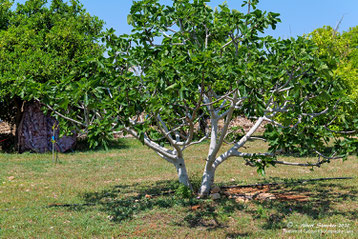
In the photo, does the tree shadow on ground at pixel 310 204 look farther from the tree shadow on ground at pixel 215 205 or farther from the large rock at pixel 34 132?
the large rock at pixel 34 132

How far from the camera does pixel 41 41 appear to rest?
17922 mm

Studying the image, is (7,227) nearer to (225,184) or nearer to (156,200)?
(156,200)

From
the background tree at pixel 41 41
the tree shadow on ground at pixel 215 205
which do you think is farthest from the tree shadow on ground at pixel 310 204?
the background tree at pixel 41 41

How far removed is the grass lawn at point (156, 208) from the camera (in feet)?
21.6

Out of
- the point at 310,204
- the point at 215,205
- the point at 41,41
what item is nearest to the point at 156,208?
the point at 215,205

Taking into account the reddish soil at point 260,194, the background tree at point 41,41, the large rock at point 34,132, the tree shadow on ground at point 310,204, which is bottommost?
the tree shadow on ground at point 310,204

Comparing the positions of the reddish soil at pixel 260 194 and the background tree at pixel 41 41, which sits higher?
the background tree at pixel 41 41

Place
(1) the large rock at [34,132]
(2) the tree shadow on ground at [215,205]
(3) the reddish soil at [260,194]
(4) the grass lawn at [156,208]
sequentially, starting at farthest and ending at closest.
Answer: (1) the large rock at [34,132] → (3) the reddish soil at [260,194] → (2) the tree shadow on ground at [215,205] → (4) the grass lawn at [156,208]

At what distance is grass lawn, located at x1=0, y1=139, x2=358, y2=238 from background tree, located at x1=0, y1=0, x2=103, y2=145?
5192 millimetres

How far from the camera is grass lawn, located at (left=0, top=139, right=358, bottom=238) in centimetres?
658

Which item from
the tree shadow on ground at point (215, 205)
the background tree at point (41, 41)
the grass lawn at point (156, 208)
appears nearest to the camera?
the grass lawn at point (156, 208)

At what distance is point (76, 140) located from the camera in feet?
68.2

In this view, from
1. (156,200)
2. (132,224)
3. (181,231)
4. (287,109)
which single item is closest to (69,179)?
(156,200)

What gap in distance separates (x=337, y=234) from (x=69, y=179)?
8261mm
